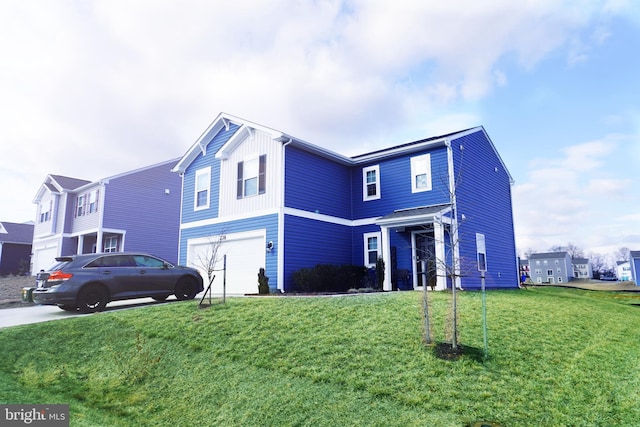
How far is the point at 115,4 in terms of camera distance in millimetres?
10836

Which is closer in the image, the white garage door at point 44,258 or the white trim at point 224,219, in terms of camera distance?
the white trim at point 224,219

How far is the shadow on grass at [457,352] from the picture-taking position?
260 inches

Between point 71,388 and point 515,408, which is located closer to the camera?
point 515,408

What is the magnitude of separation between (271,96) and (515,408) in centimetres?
1362

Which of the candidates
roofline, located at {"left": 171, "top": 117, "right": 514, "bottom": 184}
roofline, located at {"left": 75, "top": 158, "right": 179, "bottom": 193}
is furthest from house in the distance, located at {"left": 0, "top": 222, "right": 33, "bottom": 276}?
roofline, located at {"left": 171, "top": 117, "right": 514, "bottom": 184}

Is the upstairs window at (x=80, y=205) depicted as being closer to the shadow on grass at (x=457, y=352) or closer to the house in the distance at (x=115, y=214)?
the house in the distance at (x=115, y=214)

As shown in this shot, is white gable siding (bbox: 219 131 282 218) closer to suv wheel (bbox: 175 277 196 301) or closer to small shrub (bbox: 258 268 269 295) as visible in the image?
small shrub (bbox: 258 268 269 295)

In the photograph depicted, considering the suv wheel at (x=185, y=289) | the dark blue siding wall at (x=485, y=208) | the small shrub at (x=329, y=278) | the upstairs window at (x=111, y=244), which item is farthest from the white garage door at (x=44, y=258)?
the dark blue siding wall at (x=485, y=208)

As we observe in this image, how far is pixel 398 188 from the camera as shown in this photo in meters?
17.5

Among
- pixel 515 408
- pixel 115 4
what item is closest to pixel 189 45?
pixel 115 4

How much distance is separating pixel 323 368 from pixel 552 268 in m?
77.5

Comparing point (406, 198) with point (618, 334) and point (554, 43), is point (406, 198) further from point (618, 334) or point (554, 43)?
point (618, 334)

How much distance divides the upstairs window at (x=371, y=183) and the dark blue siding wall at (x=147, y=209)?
1533cm

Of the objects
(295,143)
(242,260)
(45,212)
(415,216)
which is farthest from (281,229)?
(45,212)
